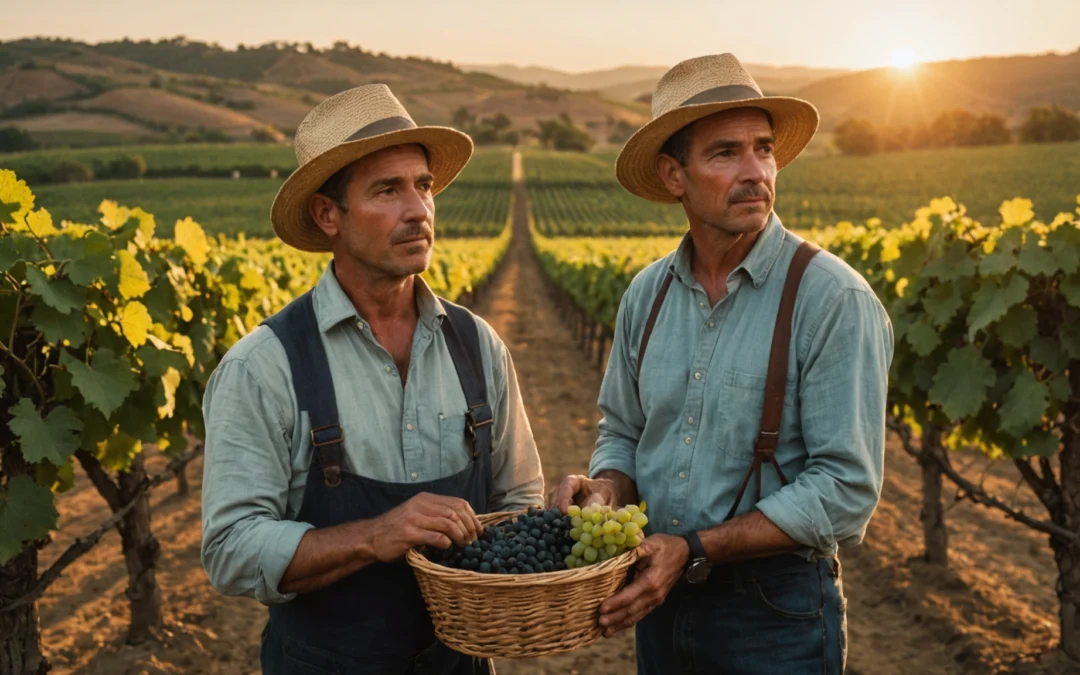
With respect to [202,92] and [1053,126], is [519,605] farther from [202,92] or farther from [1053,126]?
[202,92]

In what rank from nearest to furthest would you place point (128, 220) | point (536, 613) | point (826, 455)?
point (536, 613) < point (826, 455) < point (128, 220)

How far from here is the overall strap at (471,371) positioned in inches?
96.5

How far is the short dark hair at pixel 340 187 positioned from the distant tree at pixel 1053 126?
85.3 metres

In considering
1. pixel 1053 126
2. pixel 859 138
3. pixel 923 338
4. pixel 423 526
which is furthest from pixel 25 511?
pixel 859 138

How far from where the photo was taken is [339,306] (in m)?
2.38

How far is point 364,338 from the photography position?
2.43 metres

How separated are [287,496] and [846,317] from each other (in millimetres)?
1495

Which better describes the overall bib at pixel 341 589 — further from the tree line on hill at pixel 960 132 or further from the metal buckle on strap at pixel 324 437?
the tree line on hill at pixel 960 132

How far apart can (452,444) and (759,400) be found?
828mm

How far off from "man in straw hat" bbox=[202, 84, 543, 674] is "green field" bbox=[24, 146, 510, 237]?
150ft

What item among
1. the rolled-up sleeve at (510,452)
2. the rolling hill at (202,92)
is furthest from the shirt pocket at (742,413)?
the rolling hill at (202,92)

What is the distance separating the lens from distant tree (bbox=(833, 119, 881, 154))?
3393 inches

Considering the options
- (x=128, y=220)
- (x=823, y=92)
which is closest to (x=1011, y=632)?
(x=128, y=220)

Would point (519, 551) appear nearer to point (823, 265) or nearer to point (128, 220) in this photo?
point (823, 265)
